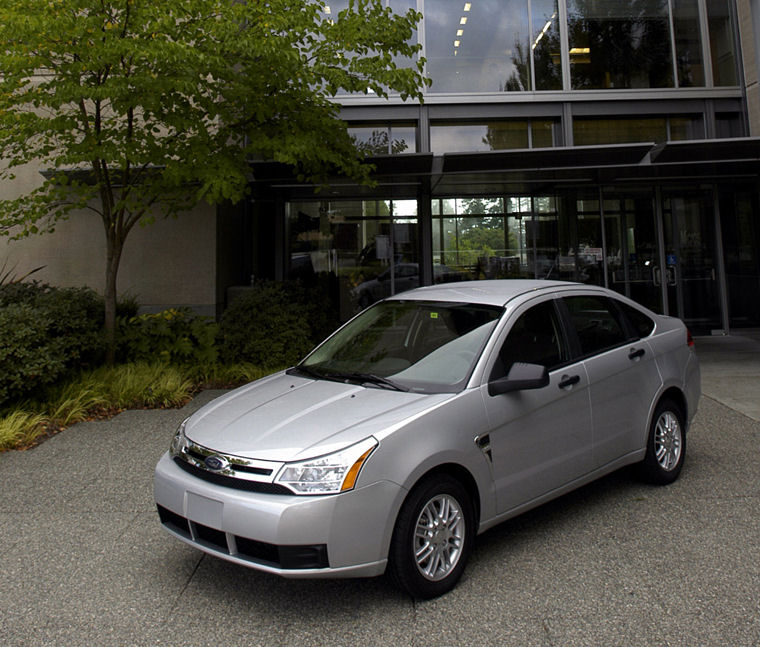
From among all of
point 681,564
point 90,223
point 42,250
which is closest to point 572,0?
point 90,223

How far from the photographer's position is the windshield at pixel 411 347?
3.76 metres

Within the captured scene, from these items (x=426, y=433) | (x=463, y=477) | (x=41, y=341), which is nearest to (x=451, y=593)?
(x=463, y=477)

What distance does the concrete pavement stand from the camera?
118 inches

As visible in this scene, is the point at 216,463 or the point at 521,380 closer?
the point at 216,463

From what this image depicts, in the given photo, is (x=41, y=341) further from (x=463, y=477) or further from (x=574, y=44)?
(x=574, y=44)

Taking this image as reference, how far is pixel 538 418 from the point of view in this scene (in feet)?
12.4

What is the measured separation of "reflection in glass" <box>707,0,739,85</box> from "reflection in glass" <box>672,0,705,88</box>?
0.95 feet

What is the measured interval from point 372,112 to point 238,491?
440 inches

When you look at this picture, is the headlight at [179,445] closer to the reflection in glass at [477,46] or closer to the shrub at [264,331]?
the shrub at [264,331]

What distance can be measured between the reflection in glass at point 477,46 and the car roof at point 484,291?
9.40 meters

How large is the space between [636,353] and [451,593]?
2.32 metres

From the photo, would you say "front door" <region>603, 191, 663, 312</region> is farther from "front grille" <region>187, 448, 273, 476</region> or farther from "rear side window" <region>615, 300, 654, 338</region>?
"front grille" <region>187, 448, 273, 476</region>

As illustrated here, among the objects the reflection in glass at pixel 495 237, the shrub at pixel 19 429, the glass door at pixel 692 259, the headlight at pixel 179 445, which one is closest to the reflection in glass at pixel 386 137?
the reflection in glass at pixel 495 237

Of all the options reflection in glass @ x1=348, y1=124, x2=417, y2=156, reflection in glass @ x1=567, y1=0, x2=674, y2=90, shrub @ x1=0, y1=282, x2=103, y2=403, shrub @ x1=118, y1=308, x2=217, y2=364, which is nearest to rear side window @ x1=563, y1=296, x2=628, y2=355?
shrub @ x1=0, y1=282, x2=103, y2=403
